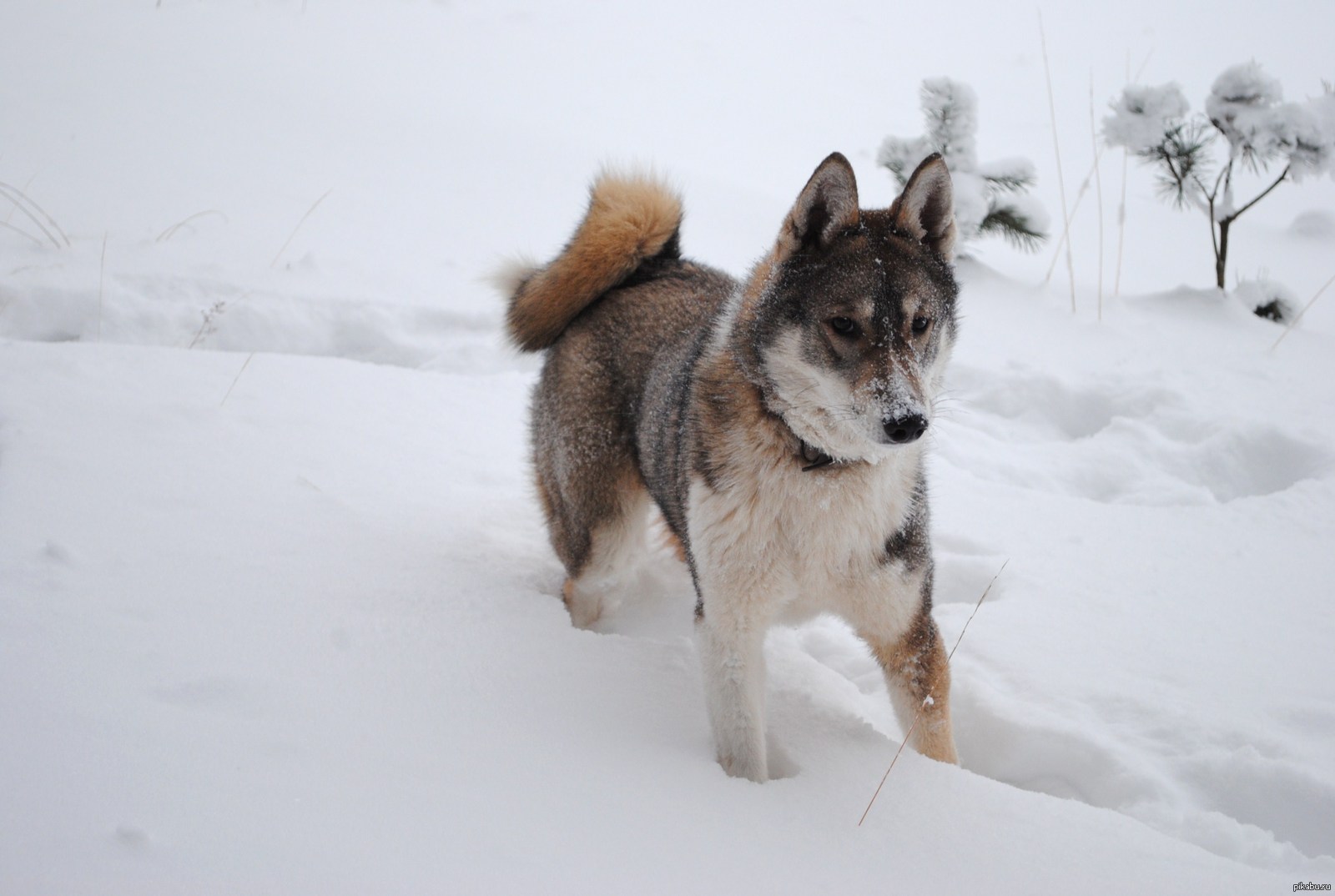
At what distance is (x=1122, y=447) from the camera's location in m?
4.53

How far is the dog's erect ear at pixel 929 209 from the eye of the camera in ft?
7.77

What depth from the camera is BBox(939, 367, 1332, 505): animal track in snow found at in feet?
14.0

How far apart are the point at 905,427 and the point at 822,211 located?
716 millimetres

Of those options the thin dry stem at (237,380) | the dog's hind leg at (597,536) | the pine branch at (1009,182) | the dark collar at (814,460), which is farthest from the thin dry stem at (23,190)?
the pine branch at (1009,182)

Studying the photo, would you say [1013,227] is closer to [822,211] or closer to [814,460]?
[822,211]

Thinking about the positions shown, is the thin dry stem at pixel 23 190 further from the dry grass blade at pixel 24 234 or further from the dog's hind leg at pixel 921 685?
the dog's hind leg at pixel 921 685

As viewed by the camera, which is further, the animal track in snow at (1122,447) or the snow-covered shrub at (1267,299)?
the snow-covered shrub at (1267,299)

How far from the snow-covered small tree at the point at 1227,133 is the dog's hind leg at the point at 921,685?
5.13 meters

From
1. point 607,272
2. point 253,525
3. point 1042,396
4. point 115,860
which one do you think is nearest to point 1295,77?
point 1042,396

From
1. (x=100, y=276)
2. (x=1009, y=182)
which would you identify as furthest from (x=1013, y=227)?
(x=100, y=276)

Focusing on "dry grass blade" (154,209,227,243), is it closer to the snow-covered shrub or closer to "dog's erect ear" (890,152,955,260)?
"dog's erect ear" (890,152,955,260)

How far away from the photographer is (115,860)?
143 cm

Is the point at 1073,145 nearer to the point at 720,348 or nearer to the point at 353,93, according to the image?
the point at 353,93

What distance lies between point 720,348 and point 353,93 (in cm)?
680
